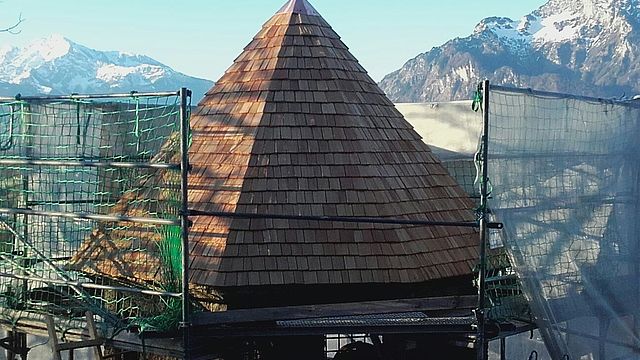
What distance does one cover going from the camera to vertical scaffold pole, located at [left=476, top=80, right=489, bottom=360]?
621 cm

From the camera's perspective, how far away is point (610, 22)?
10225cm

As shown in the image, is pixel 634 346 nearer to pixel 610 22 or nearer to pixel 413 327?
pixel 413 327

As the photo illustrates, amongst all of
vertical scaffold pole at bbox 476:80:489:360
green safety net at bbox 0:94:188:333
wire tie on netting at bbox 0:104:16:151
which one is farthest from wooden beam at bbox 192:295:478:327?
wire tie on netting at bbox 0:104:16:151

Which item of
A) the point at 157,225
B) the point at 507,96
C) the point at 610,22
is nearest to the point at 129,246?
the point at 157,225

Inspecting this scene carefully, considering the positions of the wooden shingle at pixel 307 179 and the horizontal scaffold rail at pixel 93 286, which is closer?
the horizontal scaffold rail at pixel 93 286

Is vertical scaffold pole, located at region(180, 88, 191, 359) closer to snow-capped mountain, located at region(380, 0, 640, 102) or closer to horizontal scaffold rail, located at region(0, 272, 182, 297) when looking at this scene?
horizontal scaffold rail, located at region(0, 272, 182, 297)

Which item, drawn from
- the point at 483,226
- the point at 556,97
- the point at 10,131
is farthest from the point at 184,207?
the point at 556,97

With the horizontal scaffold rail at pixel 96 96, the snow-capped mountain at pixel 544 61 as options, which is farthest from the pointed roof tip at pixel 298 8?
the snow-capped mountain at pixel 544 61

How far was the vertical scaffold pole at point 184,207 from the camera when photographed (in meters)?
6.14

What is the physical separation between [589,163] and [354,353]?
9.36 ft

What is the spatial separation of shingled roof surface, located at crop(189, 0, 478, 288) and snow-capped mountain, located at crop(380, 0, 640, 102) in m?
68.1

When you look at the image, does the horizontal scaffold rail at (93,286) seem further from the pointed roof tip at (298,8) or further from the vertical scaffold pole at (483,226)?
the pointed roof tip at (298,8)

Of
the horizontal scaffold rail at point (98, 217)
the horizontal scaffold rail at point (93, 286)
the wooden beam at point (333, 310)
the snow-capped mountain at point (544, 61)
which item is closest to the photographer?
the horizontal scaffold rail at point (98, 217)

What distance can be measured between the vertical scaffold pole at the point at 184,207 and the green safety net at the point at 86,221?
15 centimetres
